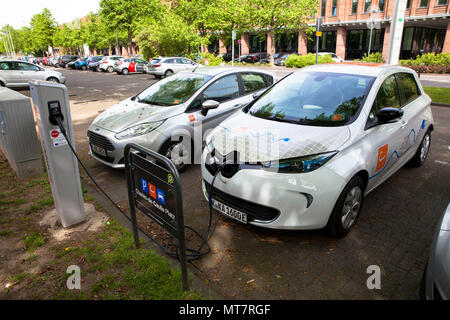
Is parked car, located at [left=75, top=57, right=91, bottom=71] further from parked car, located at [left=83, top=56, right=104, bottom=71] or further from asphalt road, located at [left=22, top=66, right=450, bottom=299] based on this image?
asphalt road, located at [left=22, top=66, right=450, bottom=299]

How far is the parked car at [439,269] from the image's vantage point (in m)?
2.11

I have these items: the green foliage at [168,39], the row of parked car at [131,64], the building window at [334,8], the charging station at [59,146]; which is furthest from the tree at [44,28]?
the charging station at [59,146]

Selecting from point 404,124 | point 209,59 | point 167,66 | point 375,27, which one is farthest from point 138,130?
point 375,27

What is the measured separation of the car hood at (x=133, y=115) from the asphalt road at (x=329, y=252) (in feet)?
3.50

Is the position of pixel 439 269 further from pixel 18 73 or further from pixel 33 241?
pixel 18 73

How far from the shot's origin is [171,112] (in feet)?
17.3

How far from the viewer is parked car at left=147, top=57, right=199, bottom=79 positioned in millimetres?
23141

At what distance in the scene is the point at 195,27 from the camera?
36000 mm

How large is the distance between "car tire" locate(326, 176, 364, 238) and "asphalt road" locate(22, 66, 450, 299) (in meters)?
0.16

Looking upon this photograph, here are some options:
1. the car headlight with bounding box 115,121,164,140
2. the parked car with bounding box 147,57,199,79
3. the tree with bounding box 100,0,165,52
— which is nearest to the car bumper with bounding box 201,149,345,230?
the car headlight with bounding box 115,121,164,140
